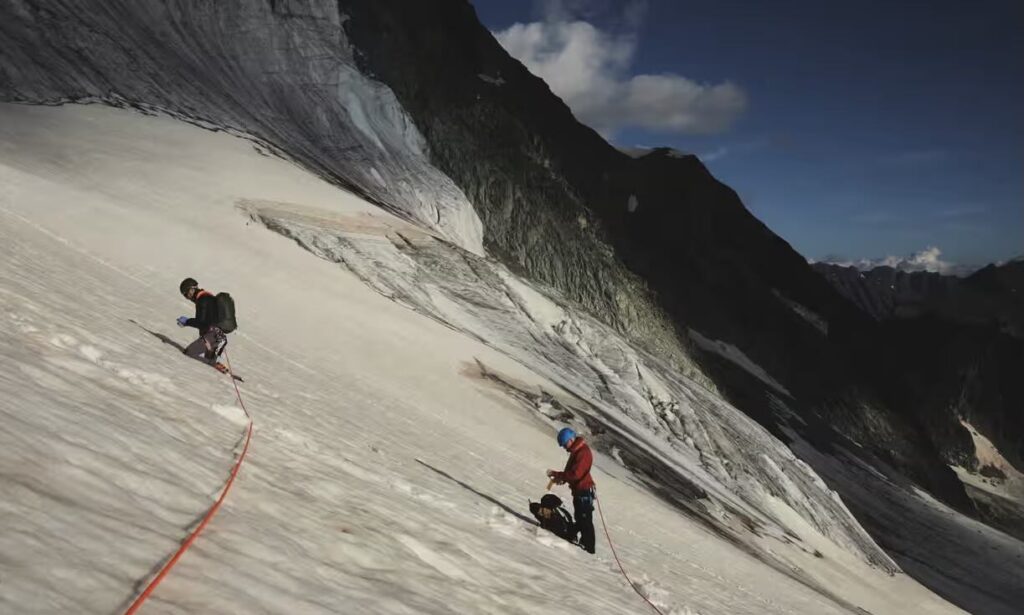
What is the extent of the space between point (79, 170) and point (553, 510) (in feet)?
73.0

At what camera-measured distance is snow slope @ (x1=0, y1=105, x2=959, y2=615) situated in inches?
152

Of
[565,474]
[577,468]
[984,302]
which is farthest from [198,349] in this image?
[984,302]

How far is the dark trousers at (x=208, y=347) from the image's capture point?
35.1 feet

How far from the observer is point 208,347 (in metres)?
10.7

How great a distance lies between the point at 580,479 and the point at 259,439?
430 centimetres

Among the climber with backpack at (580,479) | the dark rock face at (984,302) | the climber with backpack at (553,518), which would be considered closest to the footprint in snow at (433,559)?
the climber with backpack at (580,479)

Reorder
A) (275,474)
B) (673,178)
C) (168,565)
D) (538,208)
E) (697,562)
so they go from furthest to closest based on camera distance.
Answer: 1. (673,178)
2. (538,208)
3. (697,562)
4. (275,474)
5. (168,565)

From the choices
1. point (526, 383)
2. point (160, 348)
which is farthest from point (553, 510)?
point (526, 383)

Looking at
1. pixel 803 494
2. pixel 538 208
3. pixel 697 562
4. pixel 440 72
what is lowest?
pixel 697 562

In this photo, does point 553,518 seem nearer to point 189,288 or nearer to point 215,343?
point 215,343

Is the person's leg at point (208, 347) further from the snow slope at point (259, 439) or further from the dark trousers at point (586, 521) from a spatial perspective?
the dark trousers at point (586, 521)

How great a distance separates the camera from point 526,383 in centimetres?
2419

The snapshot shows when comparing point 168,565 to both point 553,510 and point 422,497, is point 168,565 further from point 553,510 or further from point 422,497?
point 553,510

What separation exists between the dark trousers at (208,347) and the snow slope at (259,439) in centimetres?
35
